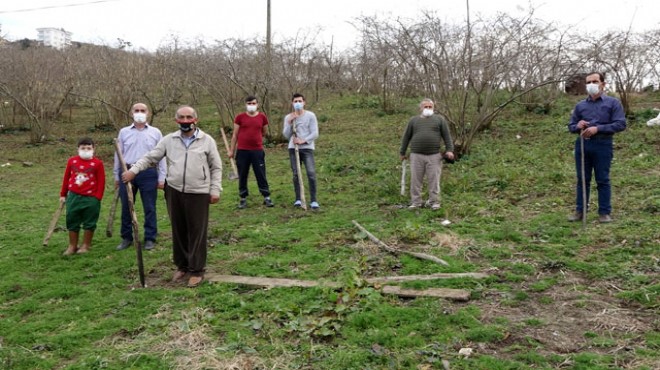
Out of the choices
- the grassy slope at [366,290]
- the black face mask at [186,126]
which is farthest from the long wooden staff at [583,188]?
the black face mask at [186,126]

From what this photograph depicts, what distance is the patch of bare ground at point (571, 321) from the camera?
4000 millimetres

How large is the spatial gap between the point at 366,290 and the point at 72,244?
13.3 feet

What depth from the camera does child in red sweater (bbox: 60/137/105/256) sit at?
6.87m

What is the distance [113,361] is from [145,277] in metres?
2.03

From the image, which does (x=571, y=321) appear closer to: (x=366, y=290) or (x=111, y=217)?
(x=366, y=290)

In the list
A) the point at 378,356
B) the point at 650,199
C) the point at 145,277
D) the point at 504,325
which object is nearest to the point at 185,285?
the point at 145,277

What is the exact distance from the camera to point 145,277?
20.1 feet

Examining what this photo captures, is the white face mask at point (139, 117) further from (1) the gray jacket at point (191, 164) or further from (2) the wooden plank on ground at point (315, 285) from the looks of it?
(2) the wooden plank on ground at point (315, 285)

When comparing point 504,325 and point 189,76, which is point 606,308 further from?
point 189,76

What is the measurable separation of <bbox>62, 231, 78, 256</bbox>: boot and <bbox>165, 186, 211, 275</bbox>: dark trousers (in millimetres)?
1900

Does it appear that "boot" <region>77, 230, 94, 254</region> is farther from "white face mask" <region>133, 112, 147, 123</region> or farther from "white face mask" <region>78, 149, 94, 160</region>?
"white face mask" <region>133, 112, 147, 123</region>

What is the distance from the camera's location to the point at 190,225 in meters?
5.75

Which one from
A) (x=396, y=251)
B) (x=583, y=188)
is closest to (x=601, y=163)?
(x=583, y=188)

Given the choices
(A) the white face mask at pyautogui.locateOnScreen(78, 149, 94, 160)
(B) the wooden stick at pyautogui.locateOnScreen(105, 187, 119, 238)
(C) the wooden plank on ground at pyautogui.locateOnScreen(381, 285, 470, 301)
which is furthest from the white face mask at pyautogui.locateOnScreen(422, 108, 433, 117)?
(A) the white face mask at pyautogui.locateOnScreen(78, 149, 94, 160)
